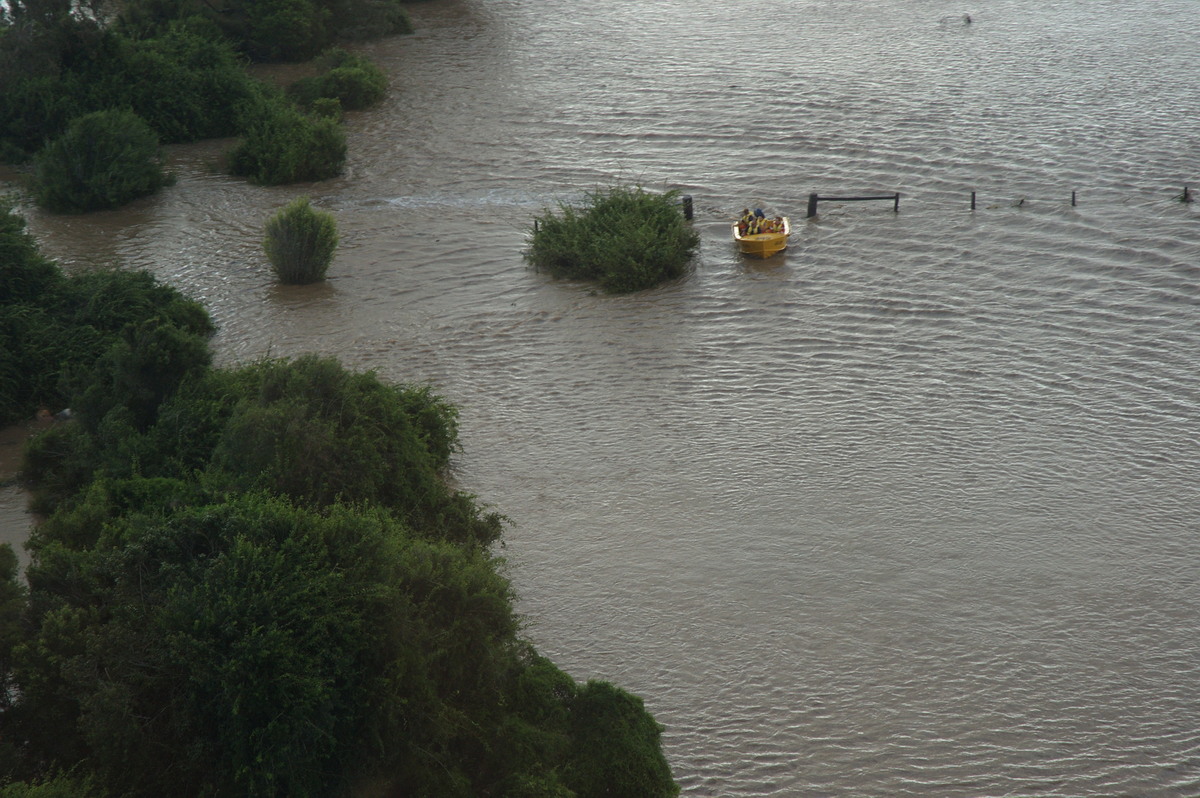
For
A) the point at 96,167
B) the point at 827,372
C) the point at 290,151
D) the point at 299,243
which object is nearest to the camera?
the point at 827,372

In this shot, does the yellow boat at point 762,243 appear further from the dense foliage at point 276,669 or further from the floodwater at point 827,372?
the dense foliage at point 276,669

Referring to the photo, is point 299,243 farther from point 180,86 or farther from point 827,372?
point 180,86

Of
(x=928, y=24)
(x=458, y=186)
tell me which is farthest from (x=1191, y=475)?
(x=928, y=24)

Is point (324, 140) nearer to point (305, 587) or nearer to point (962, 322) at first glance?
point (962, 322)

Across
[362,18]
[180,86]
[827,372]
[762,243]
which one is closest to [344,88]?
[180,86]

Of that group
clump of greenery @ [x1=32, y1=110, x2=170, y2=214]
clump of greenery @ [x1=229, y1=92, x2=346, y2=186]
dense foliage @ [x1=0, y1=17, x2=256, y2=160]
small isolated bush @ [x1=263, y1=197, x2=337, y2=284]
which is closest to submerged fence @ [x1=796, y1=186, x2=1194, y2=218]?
small isolated bush @ [x1=263, y1=197, x2=337, y2=284]
